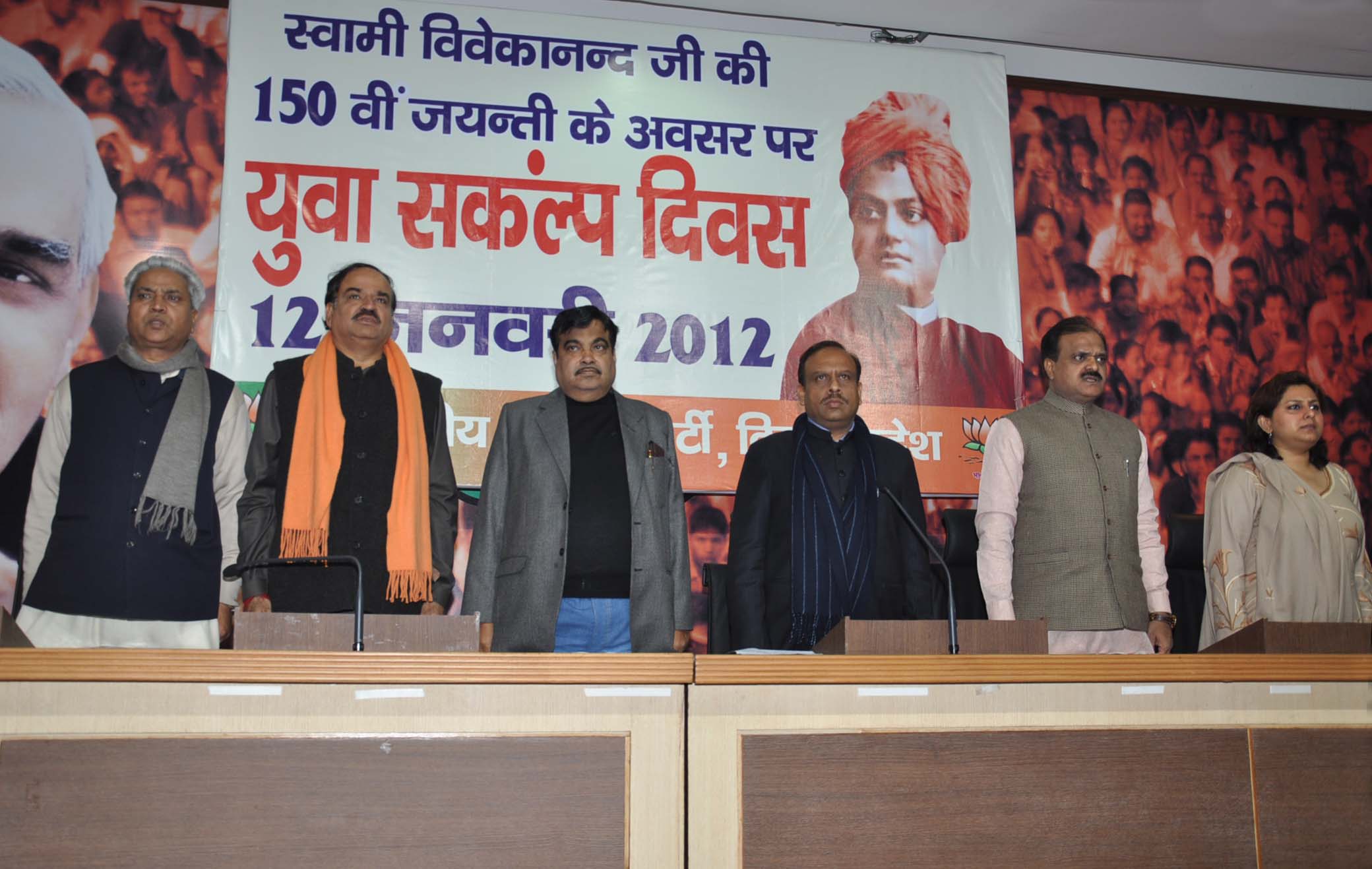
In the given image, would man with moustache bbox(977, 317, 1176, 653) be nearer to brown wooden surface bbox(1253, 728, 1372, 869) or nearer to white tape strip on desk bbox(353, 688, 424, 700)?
brown wooden surface bbox(1253, 728, 1372, 869)

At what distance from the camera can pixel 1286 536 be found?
11.0 ft

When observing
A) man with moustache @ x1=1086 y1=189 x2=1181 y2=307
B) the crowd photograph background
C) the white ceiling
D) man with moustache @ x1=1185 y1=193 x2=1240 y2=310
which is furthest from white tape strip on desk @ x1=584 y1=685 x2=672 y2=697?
man with moustache @ x1=1185 y1=193 x2=1240 y2=310

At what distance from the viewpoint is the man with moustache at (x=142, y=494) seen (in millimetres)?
2895

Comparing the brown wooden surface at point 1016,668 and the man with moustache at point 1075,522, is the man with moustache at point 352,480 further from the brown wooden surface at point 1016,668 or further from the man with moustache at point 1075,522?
the man with moustache at point 1075,522

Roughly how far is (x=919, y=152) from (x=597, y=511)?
2.11 meters

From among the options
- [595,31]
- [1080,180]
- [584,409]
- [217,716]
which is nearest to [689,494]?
[584,409]

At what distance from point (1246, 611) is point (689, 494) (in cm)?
174

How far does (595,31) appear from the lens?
4270 millimetres

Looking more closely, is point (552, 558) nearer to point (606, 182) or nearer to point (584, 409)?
point (584, 409)

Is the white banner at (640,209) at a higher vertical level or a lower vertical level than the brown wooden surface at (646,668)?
higher

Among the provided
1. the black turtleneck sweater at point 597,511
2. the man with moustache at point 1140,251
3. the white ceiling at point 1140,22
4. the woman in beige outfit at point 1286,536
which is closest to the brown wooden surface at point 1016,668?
the black turtleneck sweater at point 597,511

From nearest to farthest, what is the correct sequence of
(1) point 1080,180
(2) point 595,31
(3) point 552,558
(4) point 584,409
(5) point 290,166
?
(3) point 552,558, (4) point 584,409, (5) point 290,166, (2) point 595,31, (1) point 1080,180

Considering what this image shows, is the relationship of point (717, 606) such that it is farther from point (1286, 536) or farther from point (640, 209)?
point (1286, 536)

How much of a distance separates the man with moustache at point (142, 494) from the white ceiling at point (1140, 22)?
88.6 inches
